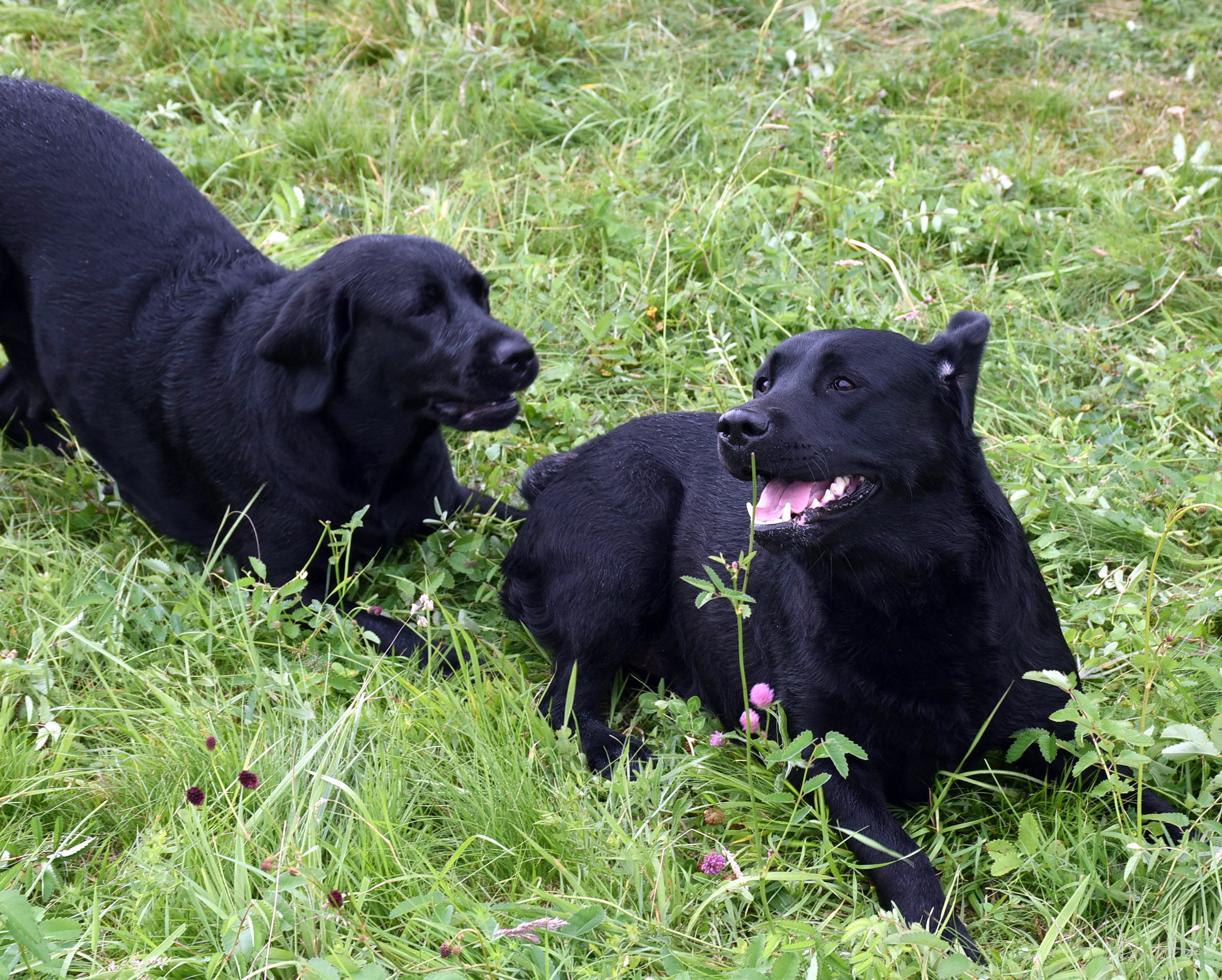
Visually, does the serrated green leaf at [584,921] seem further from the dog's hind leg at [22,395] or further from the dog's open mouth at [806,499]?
the dog's hind leg at [22,395]

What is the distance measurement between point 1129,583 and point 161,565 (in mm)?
2534

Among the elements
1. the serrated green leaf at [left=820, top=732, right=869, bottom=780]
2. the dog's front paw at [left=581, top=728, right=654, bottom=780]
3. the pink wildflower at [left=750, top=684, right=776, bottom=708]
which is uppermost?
the pink wildflower at [left=750, top=684, right=776, bottom=708]

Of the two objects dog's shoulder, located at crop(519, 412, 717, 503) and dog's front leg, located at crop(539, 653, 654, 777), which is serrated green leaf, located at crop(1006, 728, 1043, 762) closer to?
dog's front leg, located at crop(539, 653, 654, 777)

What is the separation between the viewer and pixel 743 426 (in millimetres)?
2359

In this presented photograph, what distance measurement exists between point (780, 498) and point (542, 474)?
1118mm

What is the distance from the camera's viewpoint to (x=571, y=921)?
2100 mm

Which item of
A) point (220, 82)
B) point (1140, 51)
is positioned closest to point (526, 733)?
point (220, 82)

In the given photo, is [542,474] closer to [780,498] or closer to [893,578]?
[780,498]

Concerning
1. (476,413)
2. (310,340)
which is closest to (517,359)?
(476,413)

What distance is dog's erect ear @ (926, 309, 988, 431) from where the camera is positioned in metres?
2.48

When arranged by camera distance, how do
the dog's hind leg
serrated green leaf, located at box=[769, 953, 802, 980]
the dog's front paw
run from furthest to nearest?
the dog's hind leg < the dog's front paw < serrated green leaf, located at box=[769, 953, 802, 980]

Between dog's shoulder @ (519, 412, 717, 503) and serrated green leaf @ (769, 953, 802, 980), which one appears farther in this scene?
dog's shoulder @ (519, 412, 717, 503)

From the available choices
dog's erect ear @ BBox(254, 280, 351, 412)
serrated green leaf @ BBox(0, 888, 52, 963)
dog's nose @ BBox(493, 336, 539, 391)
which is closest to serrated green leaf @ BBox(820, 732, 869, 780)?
serrated green leaf @ BBox(0, 888, 52, 963)

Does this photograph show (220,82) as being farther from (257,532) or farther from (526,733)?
(526,733)
